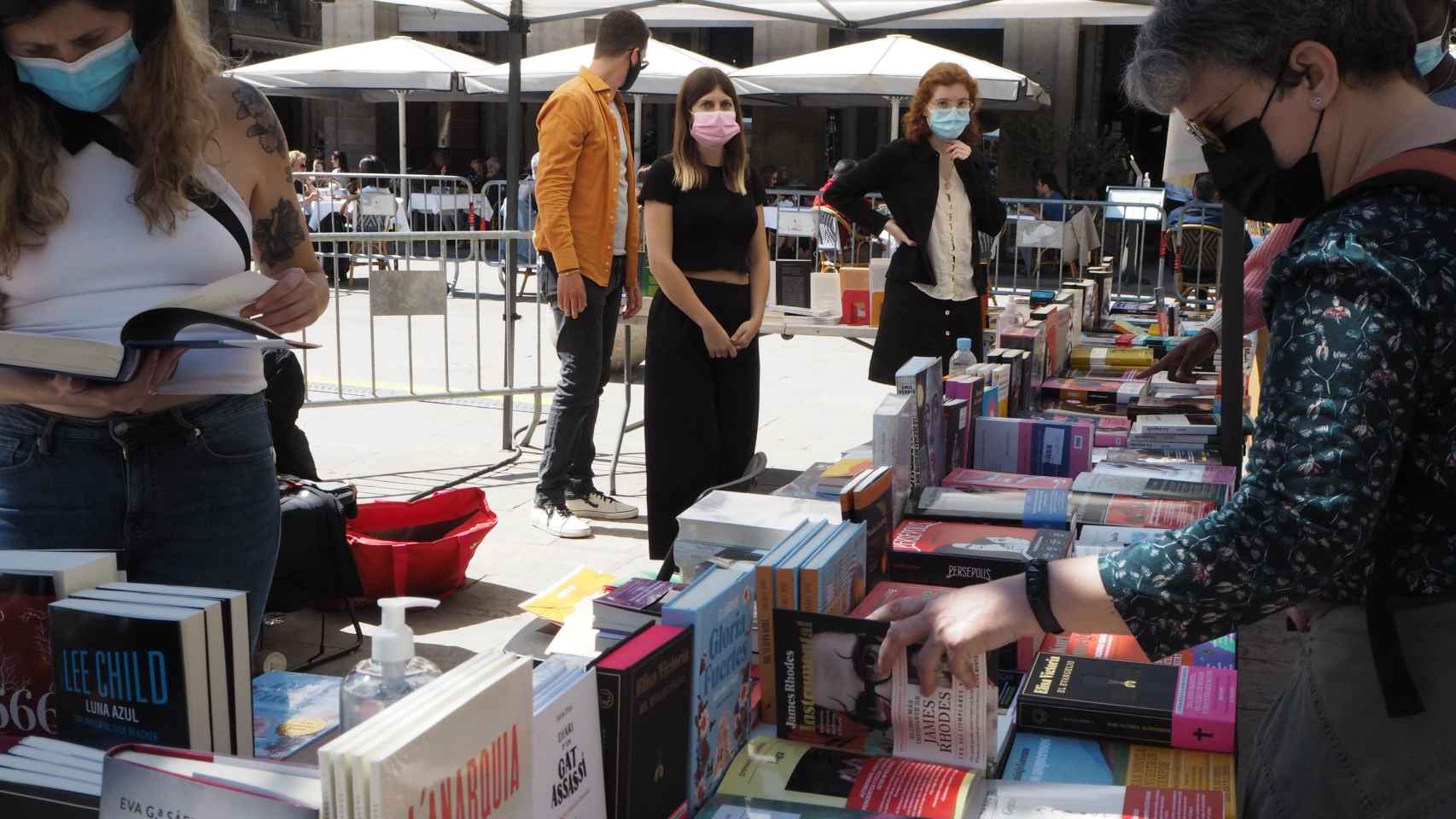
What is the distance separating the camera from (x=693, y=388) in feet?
15.1


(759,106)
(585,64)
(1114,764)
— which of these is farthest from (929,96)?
(759,106)

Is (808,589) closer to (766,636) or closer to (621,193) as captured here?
(766,636)

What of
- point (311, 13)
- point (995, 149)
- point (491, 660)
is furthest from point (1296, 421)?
point (311, 13)

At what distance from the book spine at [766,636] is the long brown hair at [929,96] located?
3.65 m

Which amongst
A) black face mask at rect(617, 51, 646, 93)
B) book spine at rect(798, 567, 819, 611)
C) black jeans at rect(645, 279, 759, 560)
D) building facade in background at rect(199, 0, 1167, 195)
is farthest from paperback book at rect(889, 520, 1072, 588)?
building facade in background at rect(199, 0, 1167, 195)

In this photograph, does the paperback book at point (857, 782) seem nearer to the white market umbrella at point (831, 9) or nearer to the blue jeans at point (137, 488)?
the blue jeans at point (137, 488)

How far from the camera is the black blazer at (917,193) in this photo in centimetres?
507

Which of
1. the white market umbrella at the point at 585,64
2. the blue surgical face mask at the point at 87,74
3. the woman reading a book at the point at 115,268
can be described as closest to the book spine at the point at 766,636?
the woman reading a book at the point at 115,268

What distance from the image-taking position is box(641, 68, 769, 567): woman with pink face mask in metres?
4.58

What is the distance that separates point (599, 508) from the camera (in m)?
5.85

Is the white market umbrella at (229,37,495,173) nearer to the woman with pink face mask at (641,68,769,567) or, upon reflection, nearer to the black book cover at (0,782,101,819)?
the woman with pink face mask at (641,68,769,567)

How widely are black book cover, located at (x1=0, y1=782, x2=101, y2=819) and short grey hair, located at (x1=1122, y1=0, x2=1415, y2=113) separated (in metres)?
1.25

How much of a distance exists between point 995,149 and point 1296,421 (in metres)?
18.7

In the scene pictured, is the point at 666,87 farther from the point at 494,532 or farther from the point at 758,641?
the point at 758,641
